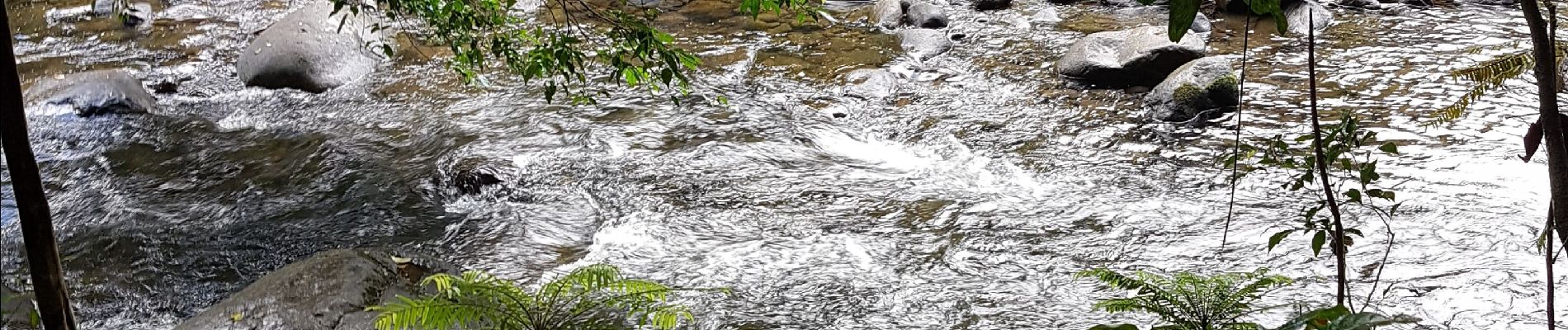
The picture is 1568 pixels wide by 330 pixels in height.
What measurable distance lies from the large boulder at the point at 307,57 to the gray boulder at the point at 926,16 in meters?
4.06

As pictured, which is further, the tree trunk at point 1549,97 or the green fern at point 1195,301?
the green fern at point 1195,301

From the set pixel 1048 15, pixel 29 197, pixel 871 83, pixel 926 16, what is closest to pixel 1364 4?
pixel 1048 15

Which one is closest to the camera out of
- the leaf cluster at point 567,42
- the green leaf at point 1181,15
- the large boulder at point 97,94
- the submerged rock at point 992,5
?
the green leaf at point 1181,15

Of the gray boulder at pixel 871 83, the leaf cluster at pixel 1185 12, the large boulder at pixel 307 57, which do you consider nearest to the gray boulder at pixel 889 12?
the gray boulder at pixel 871 83

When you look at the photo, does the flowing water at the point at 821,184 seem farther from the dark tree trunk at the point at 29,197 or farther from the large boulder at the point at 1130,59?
the dark tree trunk at the point at 29,197

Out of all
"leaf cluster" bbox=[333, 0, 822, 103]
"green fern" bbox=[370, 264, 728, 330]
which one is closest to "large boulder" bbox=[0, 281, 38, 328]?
"green fern" bbox=[370, 264, 728, 330]

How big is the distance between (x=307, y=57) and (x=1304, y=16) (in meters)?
7.21

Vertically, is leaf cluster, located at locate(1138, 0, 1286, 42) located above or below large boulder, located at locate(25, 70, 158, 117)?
above

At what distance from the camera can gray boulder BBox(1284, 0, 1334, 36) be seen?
8281mm

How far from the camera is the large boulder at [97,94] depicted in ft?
24.2

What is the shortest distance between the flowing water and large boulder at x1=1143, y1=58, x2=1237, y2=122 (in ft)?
0.44

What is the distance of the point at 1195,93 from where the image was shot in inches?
259

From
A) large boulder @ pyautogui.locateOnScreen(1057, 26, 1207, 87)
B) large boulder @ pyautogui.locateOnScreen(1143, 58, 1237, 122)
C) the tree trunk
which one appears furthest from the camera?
large boulder @ pyautogui.locateOnScreen(1057, 26, 1207, 87)

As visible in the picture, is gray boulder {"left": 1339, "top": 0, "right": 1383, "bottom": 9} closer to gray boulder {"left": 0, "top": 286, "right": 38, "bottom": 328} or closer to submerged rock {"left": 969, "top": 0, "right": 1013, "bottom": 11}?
submerged rock {"left": 969, "top": 0, "right": 1013, "bottom": 11}
